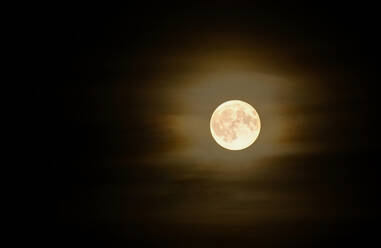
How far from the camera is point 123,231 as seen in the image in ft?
9.53

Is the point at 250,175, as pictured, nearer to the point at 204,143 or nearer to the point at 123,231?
the point at 204,143

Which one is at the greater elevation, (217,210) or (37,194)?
(37,194)

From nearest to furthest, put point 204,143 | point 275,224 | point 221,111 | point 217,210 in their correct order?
point 221,111 → point 204,143 → point 217,210 → point 275,224

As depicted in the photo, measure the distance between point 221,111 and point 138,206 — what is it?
0.92 metres

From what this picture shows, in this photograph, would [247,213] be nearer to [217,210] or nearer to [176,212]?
[217,210]

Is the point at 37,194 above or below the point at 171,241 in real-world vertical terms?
above

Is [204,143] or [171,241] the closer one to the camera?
[204,143]

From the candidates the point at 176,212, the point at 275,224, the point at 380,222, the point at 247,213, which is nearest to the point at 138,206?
the point at 176,212

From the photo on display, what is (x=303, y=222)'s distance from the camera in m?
2.85

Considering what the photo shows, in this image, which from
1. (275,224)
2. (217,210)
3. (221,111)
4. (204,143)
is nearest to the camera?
(221,111)

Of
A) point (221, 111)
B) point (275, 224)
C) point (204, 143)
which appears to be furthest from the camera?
point (275, 224)

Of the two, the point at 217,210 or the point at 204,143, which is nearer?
the point at 204,143

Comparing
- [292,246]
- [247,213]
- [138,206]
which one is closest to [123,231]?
[138,206]

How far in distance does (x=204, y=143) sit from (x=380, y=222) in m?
1.26
